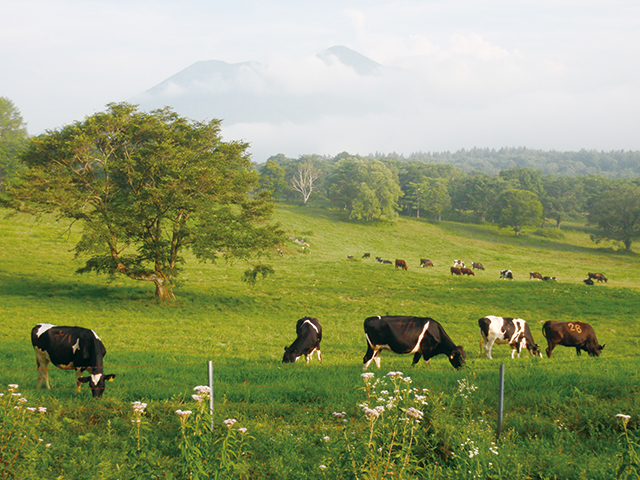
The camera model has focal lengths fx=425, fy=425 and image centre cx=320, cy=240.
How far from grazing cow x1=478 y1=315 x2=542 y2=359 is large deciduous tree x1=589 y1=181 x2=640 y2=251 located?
7307 cm

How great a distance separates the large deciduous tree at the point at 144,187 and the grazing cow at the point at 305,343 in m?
12.7

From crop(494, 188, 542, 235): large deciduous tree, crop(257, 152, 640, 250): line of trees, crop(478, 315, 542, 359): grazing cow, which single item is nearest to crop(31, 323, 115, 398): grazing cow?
crop(478, 315, 542, 359): grazing cow

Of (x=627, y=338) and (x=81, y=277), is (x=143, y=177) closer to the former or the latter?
(x=81, y=277)

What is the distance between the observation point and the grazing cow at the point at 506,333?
620 inches

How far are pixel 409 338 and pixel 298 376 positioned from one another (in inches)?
138

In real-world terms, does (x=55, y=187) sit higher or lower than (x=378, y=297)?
higher

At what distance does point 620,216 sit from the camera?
75688 millimetres

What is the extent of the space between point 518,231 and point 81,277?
259 feet

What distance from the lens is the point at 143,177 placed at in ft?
80.4

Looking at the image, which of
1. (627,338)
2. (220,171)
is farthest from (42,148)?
(627,338)

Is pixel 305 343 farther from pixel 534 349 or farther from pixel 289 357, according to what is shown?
pixel 534 349

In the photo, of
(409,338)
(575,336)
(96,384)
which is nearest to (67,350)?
(96,384)

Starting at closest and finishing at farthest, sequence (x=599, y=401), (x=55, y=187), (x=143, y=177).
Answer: (x=599, y=401), (x=55, y=187), (x=143, y=177)

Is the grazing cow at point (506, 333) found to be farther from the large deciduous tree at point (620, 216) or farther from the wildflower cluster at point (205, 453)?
the large deciduous tree at point (620, 216)
